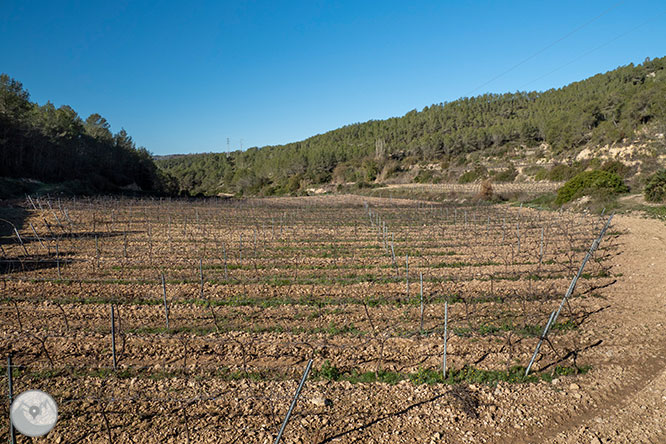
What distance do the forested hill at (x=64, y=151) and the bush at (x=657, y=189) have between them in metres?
44.5

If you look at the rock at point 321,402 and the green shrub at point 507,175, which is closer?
the rock at point 321,402

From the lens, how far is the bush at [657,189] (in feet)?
69.5

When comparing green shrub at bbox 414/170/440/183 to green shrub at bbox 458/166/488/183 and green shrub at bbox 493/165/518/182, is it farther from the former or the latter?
green shrub at bbox 493/165/518/182

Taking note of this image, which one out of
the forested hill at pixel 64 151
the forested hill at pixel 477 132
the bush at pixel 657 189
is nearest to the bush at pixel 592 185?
the bush at pixel 657 189

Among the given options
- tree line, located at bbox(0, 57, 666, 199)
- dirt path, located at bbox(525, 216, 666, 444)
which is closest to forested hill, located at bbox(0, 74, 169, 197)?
tree line, located at bbox(0, 57, 666, 199)

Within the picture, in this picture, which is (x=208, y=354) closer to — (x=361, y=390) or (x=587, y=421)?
(x=361, y=390)

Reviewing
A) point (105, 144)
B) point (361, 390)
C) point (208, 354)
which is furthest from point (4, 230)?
point (105, 144)

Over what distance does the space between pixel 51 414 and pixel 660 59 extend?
84073mm

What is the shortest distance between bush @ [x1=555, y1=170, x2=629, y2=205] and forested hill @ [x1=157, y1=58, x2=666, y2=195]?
1701 centimetres

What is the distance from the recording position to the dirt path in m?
4.21

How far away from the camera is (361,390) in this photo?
199 inches

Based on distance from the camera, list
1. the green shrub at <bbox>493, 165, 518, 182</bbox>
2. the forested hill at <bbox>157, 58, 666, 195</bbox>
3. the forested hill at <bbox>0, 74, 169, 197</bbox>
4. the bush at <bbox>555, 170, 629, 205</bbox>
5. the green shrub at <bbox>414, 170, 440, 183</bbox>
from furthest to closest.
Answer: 1. the green shrub at <bbox>414, 170, 440, 183</bbox>
2. the green shrub at <bbox>493, 165, 518, 182</bbox>
3. the forested hill at <bbox>157, 58, 666, 195</bbox>
4. the forested hill at <bbox>0, 74, 169, 197</bbox>
5. the bush at <bbox>555, 170, 629, 205</bbox>

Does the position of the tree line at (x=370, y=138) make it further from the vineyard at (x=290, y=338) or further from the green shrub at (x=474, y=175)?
the vineyard at (x=290, y=338)

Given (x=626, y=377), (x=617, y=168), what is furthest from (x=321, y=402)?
(x=617, y=168)
